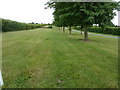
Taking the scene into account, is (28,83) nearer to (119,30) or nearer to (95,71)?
(95,71)

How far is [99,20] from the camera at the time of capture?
29.5 feet

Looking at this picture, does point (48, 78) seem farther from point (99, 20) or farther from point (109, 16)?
point (109, 16)

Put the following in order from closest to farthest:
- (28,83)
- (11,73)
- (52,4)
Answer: (28,83), (11,73), (52,4)

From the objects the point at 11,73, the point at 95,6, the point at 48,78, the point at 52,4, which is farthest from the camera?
the point at 52,4

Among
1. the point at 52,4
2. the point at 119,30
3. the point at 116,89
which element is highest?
the point at 52,4

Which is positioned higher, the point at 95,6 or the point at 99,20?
the point at 95,6

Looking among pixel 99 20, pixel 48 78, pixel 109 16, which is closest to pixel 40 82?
pixel 48 78

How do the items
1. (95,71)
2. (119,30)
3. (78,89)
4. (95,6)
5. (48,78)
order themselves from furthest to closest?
1. (119,30)
2. (95,6)
3. (95,71)
4. (48,78)
5. (78,89)

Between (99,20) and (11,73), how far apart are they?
8.89 m

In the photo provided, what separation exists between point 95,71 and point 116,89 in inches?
35.7

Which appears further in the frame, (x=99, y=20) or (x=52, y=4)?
(x=52, y=4)

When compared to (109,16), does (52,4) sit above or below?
above

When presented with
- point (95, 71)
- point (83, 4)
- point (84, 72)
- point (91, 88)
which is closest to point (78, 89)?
point (91, 88)

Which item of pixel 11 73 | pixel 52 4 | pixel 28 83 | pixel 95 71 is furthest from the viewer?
pixel 52 4
